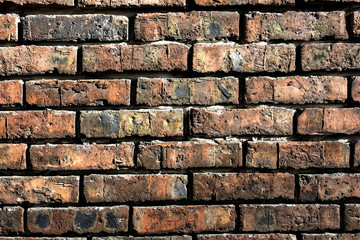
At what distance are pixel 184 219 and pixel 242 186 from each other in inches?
8.6

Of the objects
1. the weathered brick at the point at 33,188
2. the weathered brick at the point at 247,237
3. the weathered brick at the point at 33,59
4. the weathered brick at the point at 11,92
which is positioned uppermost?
the weathered brick at the point at 33,59

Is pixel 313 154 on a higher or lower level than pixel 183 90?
lower

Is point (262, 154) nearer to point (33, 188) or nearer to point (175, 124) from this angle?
point (175, 124)

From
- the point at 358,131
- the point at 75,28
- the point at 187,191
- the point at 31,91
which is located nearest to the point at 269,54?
the point at 358,131

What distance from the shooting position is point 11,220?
97cm

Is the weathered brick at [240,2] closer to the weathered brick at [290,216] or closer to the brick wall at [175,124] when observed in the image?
the brick wall at [175,124]

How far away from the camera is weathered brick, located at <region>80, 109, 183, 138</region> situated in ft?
3.18

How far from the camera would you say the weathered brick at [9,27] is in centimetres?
97

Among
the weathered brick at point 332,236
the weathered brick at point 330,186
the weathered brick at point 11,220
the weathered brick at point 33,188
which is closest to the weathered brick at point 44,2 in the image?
the weathered brick at point 33,188

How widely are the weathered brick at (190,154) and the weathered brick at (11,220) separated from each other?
0.42 m

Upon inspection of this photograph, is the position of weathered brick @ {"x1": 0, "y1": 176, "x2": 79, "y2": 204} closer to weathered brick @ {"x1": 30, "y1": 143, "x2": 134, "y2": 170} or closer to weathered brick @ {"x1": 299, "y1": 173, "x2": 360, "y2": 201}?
weathered brick @ {"x1": 30, "y1": 143, "x2": 134, "y2": 170}

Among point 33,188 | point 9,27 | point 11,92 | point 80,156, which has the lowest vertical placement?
point 33,188

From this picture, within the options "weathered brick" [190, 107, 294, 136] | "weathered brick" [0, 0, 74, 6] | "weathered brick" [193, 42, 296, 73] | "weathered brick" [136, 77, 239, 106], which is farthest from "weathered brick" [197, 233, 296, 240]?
"weathered brick" [0, 0, 74, 6]

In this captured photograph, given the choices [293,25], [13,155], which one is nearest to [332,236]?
[293,25]
